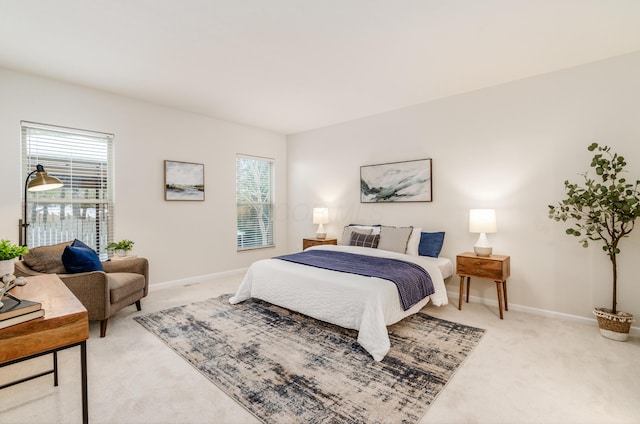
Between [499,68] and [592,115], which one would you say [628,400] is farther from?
[499,68]

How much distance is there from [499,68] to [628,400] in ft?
9.90

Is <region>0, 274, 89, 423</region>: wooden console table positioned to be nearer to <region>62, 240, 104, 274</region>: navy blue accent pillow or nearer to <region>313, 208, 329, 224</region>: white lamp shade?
<region>62, 240, 104, 274</region>: navy blue accent pillow

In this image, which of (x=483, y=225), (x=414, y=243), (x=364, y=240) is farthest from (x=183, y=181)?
(x=483, y=225)

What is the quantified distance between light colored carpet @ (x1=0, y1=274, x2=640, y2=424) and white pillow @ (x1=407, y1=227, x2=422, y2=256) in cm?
133

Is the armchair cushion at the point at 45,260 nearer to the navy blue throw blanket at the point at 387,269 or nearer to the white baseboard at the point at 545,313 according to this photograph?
the navy blue throw blanket at the point at 387,269

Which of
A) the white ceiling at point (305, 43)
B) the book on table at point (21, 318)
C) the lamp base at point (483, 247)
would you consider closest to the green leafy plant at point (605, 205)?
the lamp base at point (483, 247)

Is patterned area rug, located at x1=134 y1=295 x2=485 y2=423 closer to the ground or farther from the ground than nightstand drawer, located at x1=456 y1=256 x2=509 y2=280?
closer to the ground

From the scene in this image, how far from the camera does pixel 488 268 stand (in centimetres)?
334

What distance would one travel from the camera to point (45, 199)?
3.46 metres

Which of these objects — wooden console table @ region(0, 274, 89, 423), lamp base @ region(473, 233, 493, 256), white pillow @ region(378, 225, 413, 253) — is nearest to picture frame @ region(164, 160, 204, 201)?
white pillow @ region(378, 225, 413, 253)

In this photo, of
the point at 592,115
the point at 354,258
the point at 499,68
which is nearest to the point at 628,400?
the point at 354,258

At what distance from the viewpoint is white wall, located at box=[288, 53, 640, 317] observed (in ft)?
9.81

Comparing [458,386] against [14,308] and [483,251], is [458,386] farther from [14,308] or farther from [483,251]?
[14,308]

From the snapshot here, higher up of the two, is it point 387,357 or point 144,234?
point 144,234
